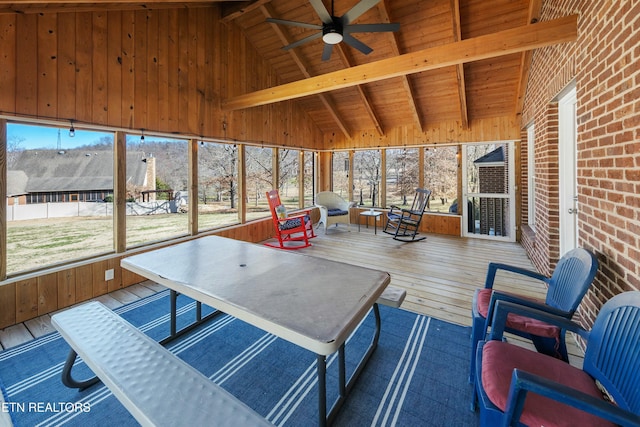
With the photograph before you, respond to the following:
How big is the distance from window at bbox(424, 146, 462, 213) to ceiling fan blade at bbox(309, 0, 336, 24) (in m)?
4.41

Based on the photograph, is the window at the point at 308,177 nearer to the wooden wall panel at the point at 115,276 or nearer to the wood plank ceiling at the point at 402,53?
the wood plank ceiling at the point at 402,53

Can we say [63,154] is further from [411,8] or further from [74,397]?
[411,8]

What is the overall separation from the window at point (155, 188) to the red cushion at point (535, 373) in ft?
12.7

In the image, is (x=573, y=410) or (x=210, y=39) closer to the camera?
(x=573, y=410)

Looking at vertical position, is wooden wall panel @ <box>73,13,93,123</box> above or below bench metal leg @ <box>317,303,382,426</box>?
above

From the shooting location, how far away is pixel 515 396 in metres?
0.98

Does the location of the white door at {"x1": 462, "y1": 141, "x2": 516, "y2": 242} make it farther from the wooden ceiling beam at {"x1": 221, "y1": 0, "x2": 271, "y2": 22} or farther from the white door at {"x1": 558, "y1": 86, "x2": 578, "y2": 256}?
the wooden ceiling beam at {"x1": 221, "y1": 0, "x2": 271, "y2": 22}

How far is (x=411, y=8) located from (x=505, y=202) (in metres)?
3.96

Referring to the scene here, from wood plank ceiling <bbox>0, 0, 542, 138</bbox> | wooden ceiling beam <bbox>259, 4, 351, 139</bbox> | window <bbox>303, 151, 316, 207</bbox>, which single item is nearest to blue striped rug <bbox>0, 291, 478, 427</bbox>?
wood plank ceiling <bbox>0, 0, 542, 138</bbox>

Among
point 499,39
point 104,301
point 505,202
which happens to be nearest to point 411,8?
point 499,39

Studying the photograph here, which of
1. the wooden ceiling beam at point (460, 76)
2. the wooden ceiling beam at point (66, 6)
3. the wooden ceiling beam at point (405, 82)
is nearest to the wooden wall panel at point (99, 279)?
the wooden ceiling beam at point (66, 6)

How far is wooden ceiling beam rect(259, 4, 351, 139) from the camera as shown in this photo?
454cm

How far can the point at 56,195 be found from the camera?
3.04 m

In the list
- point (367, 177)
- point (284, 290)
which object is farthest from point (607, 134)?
point (367, 177)
